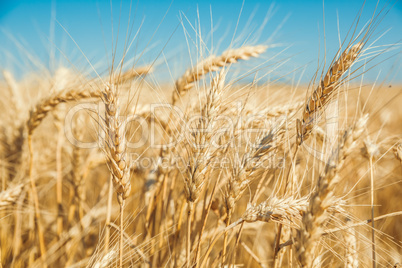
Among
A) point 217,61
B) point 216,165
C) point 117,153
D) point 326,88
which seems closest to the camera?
point 117,153

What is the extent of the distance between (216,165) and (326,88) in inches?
22.1

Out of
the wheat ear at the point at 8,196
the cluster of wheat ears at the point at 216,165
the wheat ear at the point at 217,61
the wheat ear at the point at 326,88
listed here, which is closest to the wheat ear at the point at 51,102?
the cluster of wheat ears at the point at 216,165

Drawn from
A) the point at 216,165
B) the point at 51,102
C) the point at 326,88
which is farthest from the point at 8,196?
the point at 326,88

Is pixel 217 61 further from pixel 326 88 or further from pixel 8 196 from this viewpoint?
pixel 8 196

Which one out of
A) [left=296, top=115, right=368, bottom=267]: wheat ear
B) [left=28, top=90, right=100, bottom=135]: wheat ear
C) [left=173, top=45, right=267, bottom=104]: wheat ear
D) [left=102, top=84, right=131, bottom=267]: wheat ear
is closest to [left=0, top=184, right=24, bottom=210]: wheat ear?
[left=28, top=90, right=100, bottom=135]: wheat ear

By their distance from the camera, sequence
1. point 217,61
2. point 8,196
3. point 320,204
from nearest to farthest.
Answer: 1. point 320,204
2. point 8,196
3. point 217,61

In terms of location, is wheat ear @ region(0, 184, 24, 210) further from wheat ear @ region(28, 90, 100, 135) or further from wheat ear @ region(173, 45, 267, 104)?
wheat ear @ region(173, 45, 267, 104)

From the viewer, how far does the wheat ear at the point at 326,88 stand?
3.64 ft

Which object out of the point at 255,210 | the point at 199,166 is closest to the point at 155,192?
the point at 199,166

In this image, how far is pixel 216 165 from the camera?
1.30 metres

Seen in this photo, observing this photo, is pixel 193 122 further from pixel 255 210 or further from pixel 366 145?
pixel 366 145

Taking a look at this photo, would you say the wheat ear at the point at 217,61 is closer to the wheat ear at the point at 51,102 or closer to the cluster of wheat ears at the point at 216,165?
the cluster of wheat ears at the point at 216,165

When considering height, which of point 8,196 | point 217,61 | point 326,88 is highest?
point 217,61

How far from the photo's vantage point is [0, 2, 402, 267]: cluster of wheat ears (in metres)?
1.02
